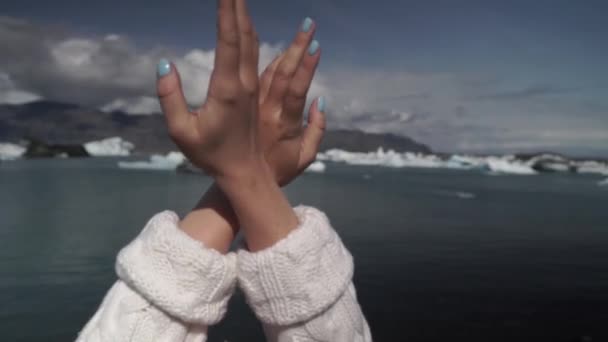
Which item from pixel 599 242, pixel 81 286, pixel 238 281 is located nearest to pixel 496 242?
pixel 599 242

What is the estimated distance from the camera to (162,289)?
794 millimetres

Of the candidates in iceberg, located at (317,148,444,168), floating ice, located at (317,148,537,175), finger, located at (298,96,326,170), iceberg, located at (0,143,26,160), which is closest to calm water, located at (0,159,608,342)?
finger, located at (298,96,326,170)

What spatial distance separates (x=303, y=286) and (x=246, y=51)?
15.8 inches

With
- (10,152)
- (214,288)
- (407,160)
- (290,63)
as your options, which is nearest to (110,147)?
(10,152)

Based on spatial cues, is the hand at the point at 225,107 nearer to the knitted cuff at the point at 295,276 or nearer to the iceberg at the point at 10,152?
the knitted cuff at the point at 295,276

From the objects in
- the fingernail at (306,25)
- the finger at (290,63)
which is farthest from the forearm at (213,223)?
the fingernail at (306,25)

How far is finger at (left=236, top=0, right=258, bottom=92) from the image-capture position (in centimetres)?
74

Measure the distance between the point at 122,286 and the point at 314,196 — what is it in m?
25.0

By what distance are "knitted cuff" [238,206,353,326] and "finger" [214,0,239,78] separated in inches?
11.8

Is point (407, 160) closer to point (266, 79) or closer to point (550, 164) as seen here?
point (550, 164)

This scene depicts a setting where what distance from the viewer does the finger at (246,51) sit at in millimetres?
738

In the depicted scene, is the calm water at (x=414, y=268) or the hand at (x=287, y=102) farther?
the calm water at (x=414, y=268)

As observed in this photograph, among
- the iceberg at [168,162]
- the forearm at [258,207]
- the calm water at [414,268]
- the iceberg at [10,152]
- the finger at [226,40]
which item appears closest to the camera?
the finger at [226,40]

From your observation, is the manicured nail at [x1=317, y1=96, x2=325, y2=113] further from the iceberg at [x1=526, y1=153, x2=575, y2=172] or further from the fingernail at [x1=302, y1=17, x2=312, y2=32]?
the iceberg at [x1=526, y1=153, x2=575, y2=172]
